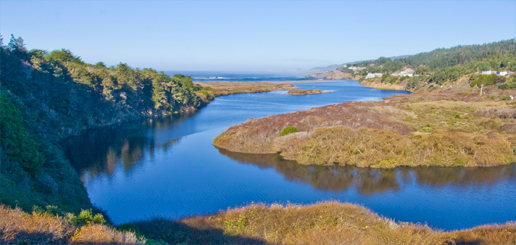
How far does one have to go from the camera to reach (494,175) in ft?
90.6

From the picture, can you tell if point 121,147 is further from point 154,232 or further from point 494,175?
point 494,175

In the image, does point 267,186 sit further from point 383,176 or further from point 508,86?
point 508,86

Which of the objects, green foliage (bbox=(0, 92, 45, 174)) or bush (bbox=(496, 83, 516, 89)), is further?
bush (bbox=(496, 83, 516, 89))

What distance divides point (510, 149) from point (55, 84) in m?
55.1

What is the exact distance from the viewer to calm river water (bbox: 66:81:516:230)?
2130 cm

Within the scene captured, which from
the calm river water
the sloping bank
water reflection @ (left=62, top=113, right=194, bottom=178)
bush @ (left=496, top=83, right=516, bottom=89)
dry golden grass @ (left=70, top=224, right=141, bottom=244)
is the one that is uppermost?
bush @ (left=496, top=83, right=516, bottom=89)

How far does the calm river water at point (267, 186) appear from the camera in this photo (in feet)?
69.9

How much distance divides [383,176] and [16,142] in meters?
25.9

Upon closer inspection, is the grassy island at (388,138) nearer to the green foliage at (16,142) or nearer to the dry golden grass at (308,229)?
the dry golden grass at (308,229)

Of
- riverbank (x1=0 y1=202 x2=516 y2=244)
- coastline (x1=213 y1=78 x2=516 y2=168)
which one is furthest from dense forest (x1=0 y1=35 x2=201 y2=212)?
coastline (x1=213 y1=78 x2=516 y2=168)

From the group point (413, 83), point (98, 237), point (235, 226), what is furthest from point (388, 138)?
point (413, 83)

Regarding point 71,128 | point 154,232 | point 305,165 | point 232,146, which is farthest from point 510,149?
point 71,128

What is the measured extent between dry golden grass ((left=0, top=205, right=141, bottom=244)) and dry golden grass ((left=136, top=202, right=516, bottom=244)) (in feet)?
16.2

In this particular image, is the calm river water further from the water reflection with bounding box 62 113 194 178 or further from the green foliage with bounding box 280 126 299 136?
the green foliage with bounding box 280 126 299 136
